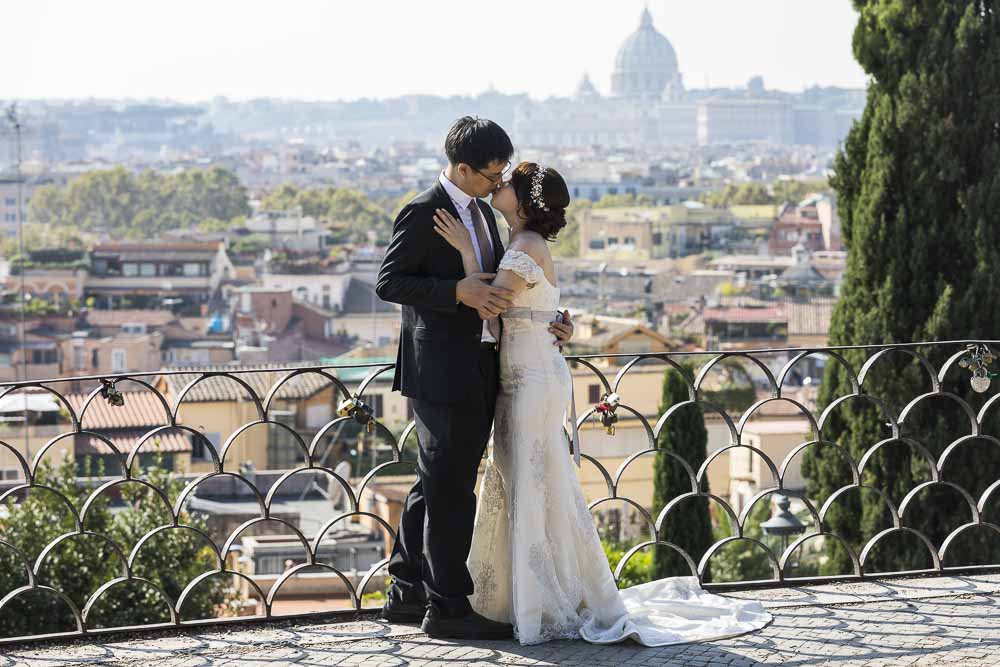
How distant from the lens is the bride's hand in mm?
2672

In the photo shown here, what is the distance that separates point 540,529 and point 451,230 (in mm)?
550

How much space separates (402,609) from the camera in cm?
289

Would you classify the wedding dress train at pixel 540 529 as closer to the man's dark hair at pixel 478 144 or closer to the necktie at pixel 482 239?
the necktie at pixel 482 239

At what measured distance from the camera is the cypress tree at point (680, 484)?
9641 mm

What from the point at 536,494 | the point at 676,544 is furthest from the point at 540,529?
the point at 676,544

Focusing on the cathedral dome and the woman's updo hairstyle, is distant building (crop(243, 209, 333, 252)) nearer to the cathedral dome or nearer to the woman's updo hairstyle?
the woman's updo hairstyle

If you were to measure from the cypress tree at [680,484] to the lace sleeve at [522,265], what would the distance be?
278 inches

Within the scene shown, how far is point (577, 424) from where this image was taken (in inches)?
117

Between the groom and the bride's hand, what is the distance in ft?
0.05

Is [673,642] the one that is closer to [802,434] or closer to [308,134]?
[802,434]

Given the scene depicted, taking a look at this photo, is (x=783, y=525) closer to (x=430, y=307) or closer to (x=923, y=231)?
(x=923, y=231)

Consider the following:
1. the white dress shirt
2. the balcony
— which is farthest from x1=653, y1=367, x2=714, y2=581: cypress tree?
the white dress shirt

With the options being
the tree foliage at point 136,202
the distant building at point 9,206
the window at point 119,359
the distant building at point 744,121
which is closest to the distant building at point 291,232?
the tree foliage at point 136,202

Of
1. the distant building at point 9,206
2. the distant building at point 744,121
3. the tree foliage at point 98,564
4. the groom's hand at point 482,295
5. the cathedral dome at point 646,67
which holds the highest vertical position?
the cathedral dome at point 646,67
